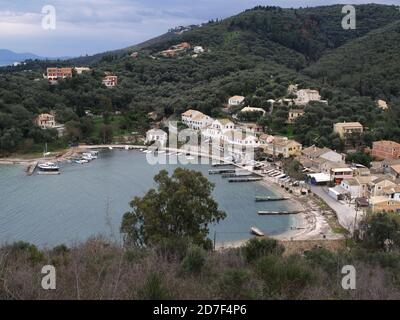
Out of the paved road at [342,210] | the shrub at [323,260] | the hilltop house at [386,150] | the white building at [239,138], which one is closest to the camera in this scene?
the shrub at [323,260]

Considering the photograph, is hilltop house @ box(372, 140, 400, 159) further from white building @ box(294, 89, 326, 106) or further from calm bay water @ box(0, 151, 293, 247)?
white building @ box(294, 89, 326, 106)

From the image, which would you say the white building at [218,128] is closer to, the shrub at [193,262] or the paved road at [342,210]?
the paved road at [342,210]

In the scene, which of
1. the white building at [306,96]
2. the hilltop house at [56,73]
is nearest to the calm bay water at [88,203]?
the white building at [306,96]

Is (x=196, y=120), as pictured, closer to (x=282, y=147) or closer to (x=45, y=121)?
(x=282, y=147)

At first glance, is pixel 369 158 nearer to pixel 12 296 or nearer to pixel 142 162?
pixel 142 162

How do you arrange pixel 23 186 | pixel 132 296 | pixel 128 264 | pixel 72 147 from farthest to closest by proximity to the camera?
pixel 72 147
pixel 23 186
pixel 128 264
pixel 132 296
